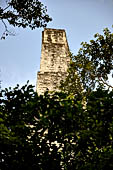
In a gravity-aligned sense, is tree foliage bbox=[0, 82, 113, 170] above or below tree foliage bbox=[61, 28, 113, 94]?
below

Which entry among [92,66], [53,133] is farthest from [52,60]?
[53,133]

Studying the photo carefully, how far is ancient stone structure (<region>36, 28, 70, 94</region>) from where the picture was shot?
9.81m

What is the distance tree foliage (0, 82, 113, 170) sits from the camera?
260cm

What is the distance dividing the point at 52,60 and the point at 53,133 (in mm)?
8823

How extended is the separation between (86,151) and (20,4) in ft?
21.1

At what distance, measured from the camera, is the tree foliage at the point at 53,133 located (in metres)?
2.60

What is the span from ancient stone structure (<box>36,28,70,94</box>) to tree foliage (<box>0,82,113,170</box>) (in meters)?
5.28

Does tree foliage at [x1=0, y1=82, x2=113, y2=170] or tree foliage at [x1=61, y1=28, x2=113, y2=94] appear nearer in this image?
tree foliage at [x1=0, y1=82, x2=113, y2=170]

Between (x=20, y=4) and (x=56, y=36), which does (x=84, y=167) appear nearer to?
(x=20, y=4)

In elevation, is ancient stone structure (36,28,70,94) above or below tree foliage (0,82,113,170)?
above

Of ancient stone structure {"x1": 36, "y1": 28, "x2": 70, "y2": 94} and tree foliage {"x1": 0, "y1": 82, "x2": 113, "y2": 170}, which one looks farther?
ancient stone structure {"x1": 36, "y1": 28, "x2": 70, "y2": 94}

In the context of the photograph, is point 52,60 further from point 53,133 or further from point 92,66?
point 53,133

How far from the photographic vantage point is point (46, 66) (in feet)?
35.9

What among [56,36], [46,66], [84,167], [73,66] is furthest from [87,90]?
[56,36]
